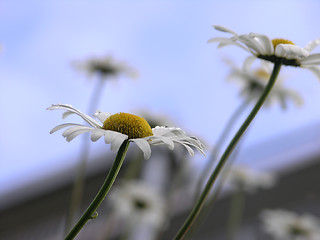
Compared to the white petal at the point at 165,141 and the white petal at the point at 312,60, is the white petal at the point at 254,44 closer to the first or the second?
the white petal at the point at 312,60

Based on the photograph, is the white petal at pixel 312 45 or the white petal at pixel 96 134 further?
the white petal at pixel 312 45

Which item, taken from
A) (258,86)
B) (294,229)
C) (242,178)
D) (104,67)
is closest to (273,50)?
(258,86)

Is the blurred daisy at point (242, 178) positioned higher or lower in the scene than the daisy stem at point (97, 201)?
lower

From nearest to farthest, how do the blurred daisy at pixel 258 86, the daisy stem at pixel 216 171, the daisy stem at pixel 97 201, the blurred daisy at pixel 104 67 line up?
the daisy stem at pixel 97 201 → the daisy stem at pixel 216 171 → the blurred daisy at pixel 258 86 → the blurred daisy at pixel 104 67

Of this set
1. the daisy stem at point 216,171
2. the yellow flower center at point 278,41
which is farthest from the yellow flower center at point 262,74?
the daisy stem at point 216,171

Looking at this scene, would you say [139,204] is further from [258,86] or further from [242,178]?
[258,86]

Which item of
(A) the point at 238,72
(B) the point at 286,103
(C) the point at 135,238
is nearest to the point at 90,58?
(A) the point at 238,72
